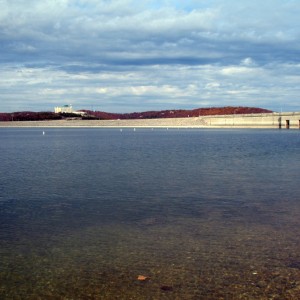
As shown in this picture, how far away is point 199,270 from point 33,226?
708 centimetres

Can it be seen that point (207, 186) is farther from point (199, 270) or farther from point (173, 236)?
point (199, 270)

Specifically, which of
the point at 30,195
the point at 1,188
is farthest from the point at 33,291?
the point at 1,188

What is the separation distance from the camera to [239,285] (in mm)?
9977

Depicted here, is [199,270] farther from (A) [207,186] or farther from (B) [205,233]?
(A) [207,186]

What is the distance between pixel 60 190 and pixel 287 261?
49.6ft

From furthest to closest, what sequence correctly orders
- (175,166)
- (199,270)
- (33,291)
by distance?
(175,166)
(199,270)
(33,291)

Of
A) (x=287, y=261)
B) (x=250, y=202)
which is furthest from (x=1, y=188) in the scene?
(x=287, y=261)

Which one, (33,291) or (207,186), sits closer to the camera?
(33,291)

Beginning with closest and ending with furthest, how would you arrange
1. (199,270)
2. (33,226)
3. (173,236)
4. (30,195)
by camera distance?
(199,270) < (173,236) < (33,226) < (30,195)

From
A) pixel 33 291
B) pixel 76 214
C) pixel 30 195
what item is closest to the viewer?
pixel 33 291

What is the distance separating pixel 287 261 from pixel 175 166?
2529cm

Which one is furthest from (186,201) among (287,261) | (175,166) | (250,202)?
(175,166)

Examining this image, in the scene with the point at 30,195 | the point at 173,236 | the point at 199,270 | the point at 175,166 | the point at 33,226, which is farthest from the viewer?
the point at 175,166

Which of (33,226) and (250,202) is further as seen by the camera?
(250,202)
